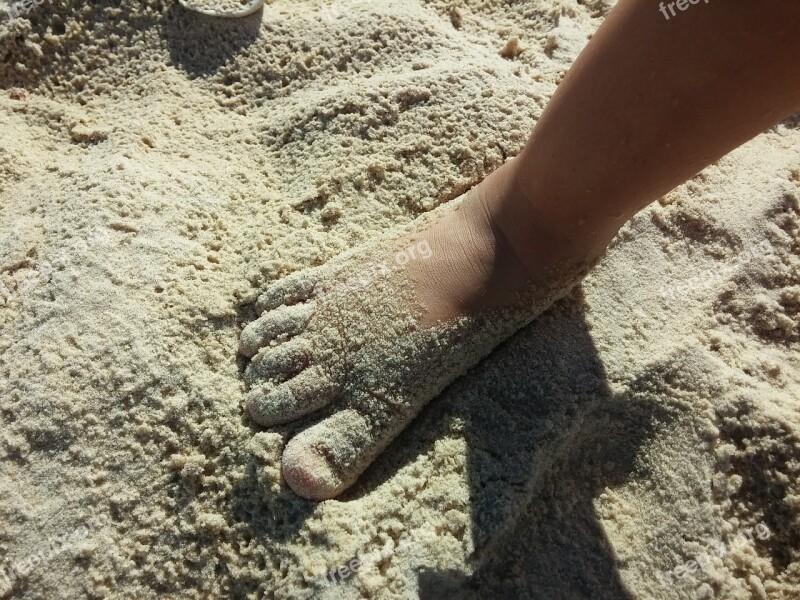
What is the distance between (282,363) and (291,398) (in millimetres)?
90

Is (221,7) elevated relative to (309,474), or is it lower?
elevated

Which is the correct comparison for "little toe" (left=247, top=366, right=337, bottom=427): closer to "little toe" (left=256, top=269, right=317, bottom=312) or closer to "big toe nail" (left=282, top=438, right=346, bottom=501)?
"big toe nail" (left=282, top=438, right=346, bottom=501)

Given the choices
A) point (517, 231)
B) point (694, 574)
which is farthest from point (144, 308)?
point (694, 574)

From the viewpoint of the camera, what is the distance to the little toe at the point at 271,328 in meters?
1.37

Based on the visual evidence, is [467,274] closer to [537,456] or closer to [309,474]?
[537,456]

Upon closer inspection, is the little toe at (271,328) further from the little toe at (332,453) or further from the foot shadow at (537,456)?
the foot shadow at (537,456)

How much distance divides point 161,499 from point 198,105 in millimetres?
1185

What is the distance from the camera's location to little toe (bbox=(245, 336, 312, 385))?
134 centimetres

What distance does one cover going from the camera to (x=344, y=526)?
3.90 ft

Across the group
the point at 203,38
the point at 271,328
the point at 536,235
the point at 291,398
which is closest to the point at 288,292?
the point at 271,328

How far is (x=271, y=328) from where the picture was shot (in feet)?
4.50

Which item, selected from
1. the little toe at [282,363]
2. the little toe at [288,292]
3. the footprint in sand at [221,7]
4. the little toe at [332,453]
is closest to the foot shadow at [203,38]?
the footprint in sand at [221,7]

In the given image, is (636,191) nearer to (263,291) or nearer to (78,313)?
(263,291)

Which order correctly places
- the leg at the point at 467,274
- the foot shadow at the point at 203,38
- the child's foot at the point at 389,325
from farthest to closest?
the foot shadow at the point at 203,38, the child's foot at the point at 389,325, the leg at the point at 467,274
